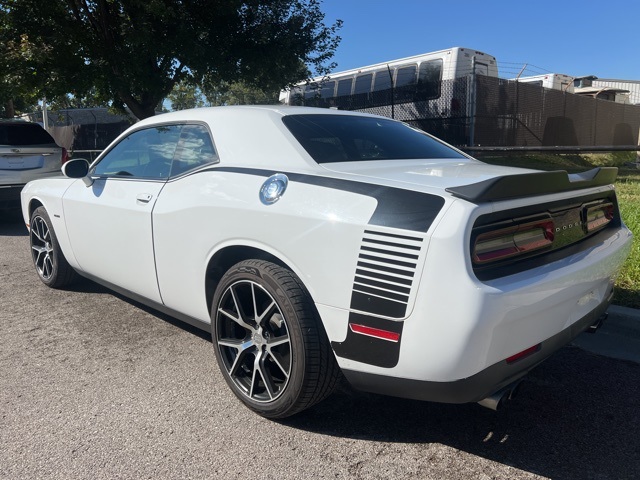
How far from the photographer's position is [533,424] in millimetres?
2807

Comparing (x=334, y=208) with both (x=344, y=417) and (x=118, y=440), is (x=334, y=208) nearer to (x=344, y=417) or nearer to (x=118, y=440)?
(x=344, y=417)

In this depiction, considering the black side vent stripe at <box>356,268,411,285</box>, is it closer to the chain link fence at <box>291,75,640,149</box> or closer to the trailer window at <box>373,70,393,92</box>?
the chain link fence at <box>291,75,640,149</box>

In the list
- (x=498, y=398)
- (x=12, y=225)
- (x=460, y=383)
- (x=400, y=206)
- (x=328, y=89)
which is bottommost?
(x=12, y=225)

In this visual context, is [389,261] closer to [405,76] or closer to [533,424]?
[533,424]

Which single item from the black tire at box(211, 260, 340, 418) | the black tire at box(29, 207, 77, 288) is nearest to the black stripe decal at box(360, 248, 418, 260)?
the black tire at box(211, 260, 340, 418)

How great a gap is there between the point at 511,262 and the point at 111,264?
9.09 ft

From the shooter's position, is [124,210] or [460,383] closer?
[460,383]

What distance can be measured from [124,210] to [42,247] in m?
1.96

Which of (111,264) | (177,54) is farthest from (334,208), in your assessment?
(177,54)

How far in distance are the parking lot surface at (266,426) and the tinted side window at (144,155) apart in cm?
120

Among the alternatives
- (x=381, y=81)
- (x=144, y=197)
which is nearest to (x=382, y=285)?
(x=144, y=197)

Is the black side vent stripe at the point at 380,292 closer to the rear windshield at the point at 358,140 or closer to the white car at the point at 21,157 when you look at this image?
the rear windshield at the point at 358,140

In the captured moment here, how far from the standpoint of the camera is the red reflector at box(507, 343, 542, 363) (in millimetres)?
2287

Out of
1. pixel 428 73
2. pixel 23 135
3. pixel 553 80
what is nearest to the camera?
pixel 23 135
